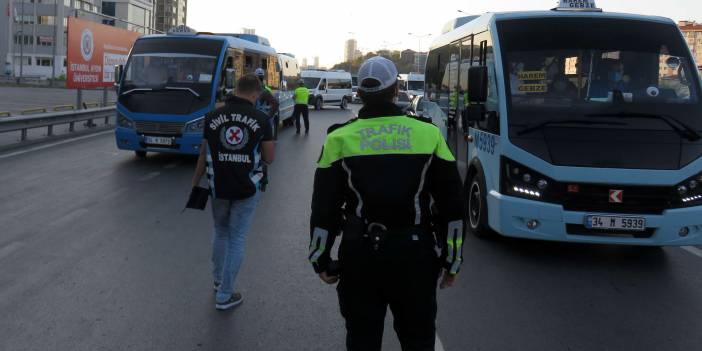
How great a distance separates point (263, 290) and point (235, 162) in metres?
1.13

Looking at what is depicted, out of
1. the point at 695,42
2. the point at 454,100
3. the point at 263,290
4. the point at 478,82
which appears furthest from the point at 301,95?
the point at 263,290

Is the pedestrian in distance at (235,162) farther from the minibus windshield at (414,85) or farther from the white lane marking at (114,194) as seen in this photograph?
the minibus windshield at (414,85)

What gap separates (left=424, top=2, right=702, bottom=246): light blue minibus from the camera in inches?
251

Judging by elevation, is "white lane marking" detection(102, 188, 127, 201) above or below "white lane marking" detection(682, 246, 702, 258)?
above

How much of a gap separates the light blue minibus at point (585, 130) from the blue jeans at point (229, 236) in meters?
2.62

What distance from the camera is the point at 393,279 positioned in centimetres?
294

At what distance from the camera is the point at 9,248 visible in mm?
6715

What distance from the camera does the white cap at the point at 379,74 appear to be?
2996mm

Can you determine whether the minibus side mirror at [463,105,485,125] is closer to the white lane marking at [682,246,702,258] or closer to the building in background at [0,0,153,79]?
the white lane marking at [682,246,702,258]

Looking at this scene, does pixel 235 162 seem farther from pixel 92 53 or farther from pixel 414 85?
pixel 414 85

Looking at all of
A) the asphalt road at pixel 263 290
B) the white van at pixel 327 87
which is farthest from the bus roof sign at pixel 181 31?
the white van at pixel 327 87

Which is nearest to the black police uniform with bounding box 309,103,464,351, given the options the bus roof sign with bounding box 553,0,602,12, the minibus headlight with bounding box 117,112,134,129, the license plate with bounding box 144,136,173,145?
the bus roof sign with bounding box 553,0,602,12

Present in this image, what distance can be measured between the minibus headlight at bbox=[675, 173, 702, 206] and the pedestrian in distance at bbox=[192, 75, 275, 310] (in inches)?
147

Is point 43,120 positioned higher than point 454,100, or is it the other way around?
point 454,100
